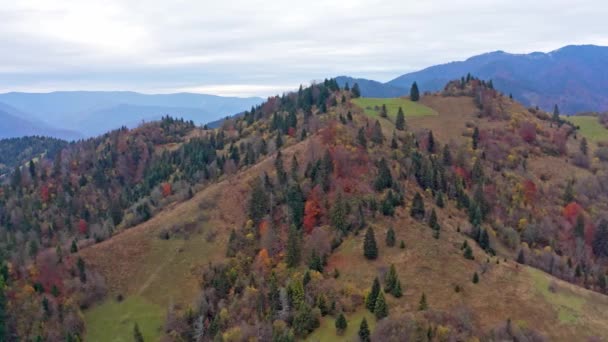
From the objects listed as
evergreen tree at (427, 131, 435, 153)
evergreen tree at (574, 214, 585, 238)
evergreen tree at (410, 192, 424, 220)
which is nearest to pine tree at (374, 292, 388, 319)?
evergreen tree at (410, 192, 424, 220)

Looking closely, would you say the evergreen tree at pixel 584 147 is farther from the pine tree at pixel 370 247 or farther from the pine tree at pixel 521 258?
the pine tree at pixel 370 247

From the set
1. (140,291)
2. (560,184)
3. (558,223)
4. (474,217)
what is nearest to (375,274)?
(474,217)

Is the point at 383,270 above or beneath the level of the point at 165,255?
above

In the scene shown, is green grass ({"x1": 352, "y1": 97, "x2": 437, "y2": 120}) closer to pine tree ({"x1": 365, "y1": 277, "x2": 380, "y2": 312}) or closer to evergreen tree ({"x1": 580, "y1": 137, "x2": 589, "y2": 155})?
evergreen tree ({"x1": 580, "y1": 137, "x2": 589, "y2": 155})

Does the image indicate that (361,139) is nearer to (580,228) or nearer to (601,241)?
(580,228)

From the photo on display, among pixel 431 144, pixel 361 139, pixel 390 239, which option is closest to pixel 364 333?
pixel 390 239

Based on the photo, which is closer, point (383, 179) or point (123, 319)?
point (123, 319)

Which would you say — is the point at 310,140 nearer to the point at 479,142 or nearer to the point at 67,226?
the point at 479,142
